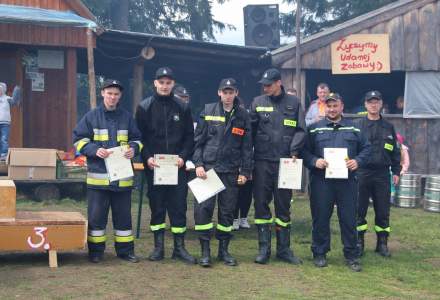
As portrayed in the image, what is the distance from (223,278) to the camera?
22.9ft

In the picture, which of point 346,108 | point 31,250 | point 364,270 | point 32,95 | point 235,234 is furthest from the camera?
point 346,108

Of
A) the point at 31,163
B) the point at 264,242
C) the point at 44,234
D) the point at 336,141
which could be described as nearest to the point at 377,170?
the point at 336,141

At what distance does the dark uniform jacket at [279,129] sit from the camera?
771 centimetres

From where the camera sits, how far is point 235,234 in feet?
31.8

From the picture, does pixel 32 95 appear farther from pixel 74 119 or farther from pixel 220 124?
pixel 220 124

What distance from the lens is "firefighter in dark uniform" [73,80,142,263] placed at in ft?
24.2

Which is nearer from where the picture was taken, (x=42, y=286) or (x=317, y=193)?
(x=42, y=286)

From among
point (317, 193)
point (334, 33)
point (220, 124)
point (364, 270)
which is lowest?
point (364, 270)

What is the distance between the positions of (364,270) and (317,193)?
1012mm

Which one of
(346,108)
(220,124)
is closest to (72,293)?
(220,124)

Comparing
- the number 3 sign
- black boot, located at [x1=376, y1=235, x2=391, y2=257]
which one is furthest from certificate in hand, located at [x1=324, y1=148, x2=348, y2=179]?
the number 3 sign

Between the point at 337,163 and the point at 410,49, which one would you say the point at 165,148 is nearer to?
the point at 337,163

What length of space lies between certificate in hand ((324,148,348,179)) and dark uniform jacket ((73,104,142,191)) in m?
2.11

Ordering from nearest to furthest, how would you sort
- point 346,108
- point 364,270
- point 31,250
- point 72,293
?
point 72,293 → point 31,250 → point 364,270 → point 346,108
